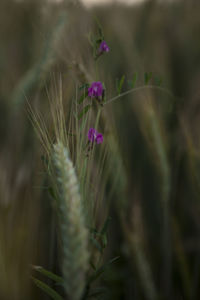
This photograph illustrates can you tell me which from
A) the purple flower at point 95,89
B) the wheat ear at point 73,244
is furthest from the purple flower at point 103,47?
the wheat ear at point 73,244

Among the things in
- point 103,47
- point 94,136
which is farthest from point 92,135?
point 103,47

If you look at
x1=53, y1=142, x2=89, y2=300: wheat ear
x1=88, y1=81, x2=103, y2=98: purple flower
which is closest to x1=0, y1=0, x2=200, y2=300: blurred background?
x1=88, y1=81, x2=103, y2=98: purple flower

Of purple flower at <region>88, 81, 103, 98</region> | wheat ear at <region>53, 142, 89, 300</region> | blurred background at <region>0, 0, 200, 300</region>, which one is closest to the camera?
wheat ear at <region>53, 142, 89, 300</region>

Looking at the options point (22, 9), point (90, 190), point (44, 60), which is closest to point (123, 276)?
point (90, 190)

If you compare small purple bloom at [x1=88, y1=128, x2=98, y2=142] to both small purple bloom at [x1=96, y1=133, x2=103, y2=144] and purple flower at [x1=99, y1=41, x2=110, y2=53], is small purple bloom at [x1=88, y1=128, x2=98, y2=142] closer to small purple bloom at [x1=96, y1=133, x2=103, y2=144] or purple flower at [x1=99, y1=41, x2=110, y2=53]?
small purple bloom at [x1=96, y1=133, x2=103, y2=144]

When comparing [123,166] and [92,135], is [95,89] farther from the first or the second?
[123,166]

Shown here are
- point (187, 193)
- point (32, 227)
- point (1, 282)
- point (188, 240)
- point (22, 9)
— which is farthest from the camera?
point (22, 9)

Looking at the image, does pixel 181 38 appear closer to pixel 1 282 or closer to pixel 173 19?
pixel 173 19

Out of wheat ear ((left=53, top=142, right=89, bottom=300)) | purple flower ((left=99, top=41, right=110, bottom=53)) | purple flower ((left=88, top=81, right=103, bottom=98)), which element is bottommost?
wheat ear ((left=53, top=142, right=89, bottom=300))

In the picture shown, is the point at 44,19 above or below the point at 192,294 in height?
above
